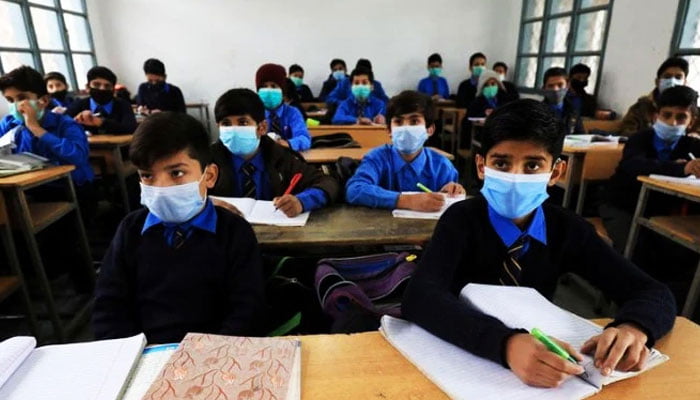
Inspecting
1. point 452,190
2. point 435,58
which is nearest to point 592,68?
point 435,58

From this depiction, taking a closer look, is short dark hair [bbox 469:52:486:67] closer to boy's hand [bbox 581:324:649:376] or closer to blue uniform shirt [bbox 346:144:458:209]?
blue uniform shirt [bbox 346:144:458:209]

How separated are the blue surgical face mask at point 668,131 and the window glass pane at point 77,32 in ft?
22.9

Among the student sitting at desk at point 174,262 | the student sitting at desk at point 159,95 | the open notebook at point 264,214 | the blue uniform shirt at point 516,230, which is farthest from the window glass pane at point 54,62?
the blue uniform shirt at point 516,230

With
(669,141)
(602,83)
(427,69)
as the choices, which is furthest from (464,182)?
(427,69)

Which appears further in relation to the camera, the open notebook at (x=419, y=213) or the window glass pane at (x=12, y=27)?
the window glass pane at (x=12, y=27)

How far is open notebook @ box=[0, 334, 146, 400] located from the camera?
0.59 meters

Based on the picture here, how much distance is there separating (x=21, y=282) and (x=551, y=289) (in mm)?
2057

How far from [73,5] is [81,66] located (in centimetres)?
85

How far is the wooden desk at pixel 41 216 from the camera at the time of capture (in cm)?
174

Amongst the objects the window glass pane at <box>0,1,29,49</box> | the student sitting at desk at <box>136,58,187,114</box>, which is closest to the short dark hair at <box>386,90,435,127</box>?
the student sitting at desk at <box>136,58,187,114</box>

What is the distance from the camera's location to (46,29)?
5.27m

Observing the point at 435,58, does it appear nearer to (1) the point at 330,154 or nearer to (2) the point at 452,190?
(1) the point at 330,154

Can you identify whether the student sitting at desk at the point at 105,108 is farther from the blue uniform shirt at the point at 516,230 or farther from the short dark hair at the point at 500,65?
the short dark hair at the point at 500,65

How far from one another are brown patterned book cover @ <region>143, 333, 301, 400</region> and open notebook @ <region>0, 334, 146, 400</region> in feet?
0.25
